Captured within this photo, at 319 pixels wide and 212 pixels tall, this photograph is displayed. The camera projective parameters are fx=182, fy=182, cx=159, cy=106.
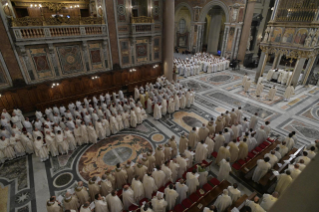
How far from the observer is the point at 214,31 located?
29.7m

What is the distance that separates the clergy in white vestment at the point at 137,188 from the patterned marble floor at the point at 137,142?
→ 7.92 ft

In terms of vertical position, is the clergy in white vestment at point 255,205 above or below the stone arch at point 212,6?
below

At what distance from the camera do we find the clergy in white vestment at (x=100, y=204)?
5.58m

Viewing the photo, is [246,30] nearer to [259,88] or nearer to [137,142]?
[259,88]

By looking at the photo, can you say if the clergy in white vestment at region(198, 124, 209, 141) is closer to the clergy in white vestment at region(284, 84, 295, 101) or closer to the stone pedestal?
the clergy in white vestment at region(284, 84, 295, 101)

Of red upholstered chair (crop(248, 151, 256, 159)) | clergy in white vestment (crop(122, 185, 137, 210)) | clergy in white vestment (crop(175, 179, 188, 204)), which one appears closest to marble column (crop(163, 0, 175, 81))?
red upholstered chair (crop(248, 151, 256, 159))

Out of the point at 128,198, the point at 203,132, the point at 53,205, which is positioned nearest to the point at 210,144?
the point at 203,132

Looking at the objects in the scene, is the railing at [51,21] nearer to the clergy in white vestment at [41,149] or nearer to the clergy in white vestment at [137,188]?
the clergy in white vestment at [41,149]

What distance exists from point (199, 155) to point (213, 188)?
2.00 meters

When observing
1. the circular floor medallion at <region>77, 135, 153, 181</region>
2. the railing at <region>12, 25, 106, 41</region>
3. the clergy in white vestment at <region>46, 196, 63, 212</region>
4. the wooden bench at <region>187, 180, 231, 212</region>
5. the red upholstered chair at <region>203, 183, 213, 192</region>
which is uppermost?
the railing at <region>12, 25, 106, 41</region>

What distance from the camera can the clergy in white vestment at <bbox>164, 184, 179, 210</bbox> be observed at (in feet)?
19.1

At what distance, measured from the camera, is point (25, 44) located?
34.9 ft

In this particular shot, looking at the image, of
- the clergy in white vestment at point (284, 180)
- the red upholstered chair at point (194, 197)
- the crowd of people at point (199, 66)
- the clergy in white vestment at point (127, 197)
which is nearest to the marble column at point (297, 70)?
the crowd of people at point (199, 66)

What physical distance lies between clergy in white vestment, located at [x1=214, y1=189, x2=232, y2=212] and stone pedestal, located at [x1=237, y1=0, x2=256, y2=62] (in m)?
22.0
